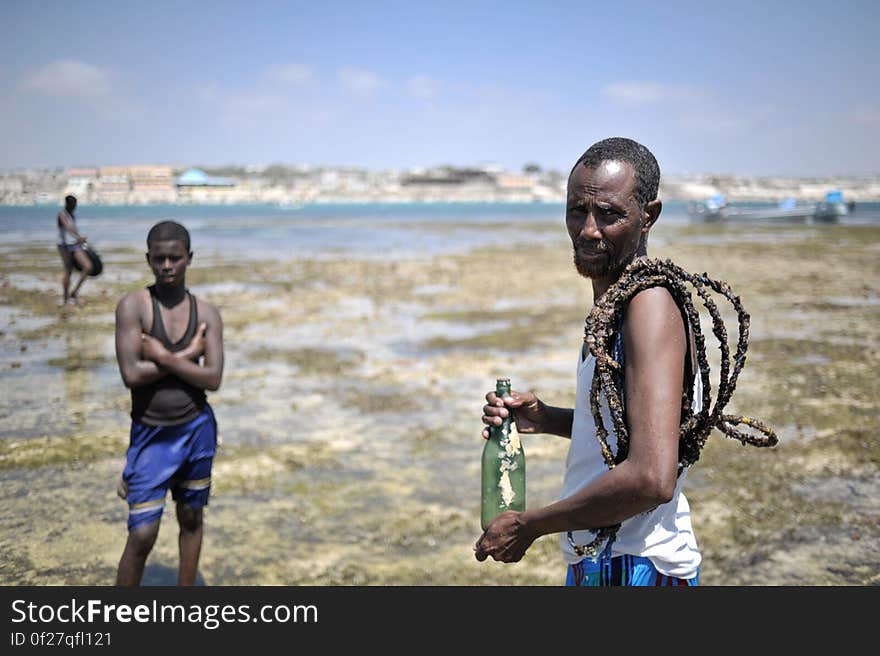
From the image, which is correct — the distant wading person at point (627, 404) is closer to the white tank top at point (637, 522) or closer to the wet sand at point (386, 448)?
the white tank top at point (637, 522)

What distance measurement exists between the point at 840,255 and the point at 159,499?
30481 millimetres

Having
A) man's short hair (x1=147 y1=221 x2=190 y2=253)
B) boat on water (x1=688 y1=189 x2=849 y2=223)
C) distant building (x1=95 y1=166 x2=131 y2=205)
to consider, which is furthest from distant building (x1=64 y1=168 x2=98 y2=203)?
man's short hair (x1=147 y1=221 x2=190 y2=253)

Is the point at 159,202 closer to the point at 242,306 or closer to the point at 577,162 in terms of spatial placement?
the point at 242,306

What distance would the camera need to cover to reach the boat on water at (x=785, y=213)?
5256 centimetres

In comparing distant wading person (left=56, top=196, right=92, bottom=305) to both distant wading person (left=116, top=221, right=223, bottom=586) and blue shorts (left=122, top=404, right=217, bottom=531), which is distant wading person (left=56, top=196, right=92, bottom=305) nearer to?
distant wading person (left=116, top=221, right=223, bottom=586)

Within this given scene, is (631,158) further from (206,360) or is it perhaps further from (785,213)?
(785,213)

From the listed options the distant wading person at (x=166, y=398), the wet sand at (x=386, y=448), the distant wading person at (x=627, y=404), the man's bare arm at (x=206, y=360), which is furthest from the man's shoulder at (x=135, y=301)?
the distant wading person at (x=627, y=404)

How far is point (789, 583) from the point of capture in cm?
484

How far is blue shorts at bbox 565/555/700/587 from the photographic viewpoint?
2168mm

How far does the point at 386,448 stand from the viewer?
747 cm

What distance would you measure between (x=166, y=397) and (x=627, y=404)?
2.96m

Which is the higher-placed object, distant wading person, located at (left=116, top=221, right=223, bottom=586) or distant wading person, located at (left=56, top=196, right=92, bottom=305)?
distant wading person, located at (left=56, top=196, right=92, bottom=305)

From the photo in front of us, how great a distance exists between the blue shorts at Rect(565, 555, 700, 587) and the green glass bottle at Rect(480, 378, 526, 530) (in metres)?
0.50
